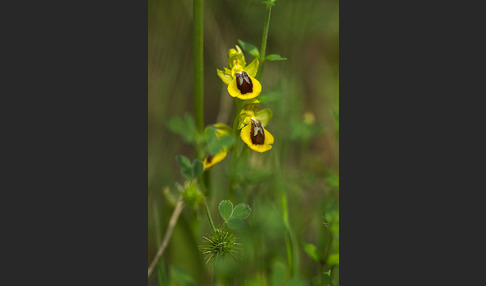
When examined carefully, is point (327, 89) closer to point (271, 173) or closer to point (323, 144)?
point (323, 144)

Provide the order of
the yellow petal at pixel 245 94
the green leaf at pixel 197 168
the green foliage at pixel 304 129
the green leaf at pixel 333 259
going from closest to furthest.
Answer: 1. the yellow petal at pixel 245 94
2. the green leaf at pixel 197 168
3. the green leaf at pixel 333 259
4. the green foliage at pixel 304 129

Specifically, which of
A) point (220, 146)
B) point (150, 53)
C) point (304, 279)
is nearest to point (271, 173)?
point (220, 146)

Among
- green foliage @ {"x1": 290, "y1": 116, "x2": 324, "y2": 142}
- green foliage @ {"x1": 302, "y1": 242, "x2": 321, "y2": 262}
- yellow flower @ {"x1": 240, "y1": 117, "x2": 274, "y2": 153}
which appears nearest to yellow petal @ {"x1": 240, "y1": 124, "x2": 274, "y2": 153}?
yellow flower @ {"x1": 240, "y1": 117, "x2": 274, "y2": 153}

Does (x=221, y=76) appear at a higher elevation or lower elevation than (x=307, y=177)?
higher

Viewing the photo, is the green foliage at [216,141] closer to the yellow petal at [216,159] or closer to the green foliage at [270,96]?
the yellow petal at [216,159]

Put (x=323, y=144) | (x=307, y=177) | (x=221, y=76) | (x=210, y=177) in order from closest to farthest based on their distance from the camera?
(x=221, y=76) < (x=210, y=177) < (x=307, y=177) < (x=323, y=144)

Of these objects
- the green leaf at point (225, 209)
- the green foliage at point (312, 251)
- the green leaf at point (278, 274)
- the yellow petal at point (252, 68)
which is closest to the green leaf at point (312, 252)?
the green foliage at point (312, 251)

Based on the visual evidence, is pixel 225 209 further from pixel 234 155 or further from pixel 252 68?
pixel 252 68
